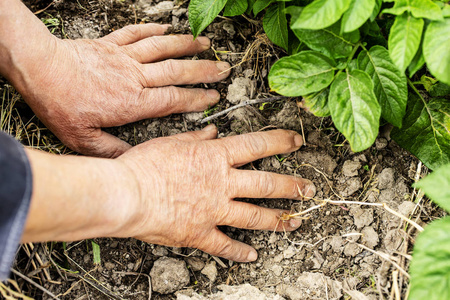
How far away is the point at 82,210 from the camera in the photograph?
1130 mm

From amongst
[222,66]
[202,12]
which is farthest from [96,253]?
[202,12]

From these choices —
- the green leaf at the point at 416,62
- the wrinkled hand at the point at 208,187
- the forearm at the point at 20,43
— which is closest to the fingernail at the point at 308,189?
the wrinkled hand at the point at 208,187

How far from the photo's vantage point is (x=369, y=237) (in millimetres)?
1667

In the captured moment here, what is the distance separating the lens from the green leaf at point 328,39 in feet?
4.28

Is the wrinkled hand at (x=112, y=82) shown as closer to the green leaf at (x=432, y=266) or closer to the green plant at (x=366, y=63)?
the green plant at (x=366, y=63)

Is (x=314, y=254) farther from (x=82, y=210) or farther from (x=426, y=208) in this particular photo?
(x=82, y=210)

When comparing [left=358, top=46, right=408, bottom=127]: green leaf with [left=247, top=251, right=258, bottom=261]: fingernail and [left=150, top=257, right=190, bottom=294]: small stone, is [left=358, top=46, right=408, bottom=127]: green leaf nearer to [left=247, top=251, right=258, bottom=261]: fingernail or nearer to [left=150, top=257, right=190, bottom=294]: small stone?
[left=247, top=251, right=258, bottom=261]: fingernail

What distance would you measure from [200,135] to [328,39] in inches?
29.7

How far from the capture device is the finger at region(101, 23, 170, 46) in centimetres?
186

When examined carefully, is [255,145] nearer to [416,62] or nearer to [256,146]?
[256,146]

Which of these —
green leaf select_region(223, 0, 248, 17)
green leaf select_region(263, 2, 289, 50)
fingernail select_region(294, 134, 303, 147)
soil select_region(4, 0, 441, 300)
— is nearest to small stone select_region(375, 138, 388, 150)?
soil select_region(4, 0, 441, 300)

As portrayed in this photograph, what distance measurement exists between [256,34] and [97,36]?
863 millimetres

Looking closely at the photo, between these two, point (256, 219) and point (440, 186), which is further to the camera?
point (256, 219)

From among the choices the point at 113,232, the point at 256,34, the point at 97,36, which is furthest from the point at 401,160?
the point at 97,36
